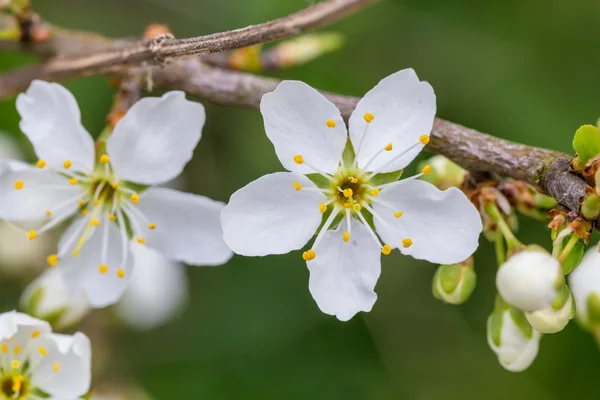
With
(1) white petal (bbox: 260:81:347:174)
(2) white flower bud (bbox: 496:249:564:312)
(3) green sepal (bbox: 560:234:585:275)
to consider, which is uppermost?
(1) white petal (bbox: 260:81:347:174)

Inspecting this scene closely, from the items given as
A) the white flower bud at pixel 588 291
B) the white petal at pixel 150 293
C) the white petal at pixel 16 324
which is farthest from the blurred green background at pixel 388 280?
the white petal at pixel 16 324

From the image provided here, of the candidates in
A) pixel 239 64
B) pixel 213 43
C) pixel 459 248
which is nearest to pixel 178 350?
pixel 239 64

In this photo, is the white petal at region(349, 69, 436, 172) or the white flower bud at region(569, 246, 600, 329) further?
the white flower bud at region(569, 246, 600, 329)

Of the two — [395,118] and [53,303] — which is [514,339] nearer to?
[395,118]

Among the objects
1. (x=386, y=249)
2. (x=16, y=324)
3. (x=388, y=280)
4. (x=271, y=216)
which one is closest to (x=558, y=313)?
(x=386, y=249)

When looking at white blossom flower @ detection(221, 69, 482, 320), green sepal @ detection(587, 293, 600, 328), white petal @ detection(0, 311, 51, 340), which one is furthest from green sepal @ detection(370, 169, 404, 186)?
white petal @ detection(0, 311, 51, 340)

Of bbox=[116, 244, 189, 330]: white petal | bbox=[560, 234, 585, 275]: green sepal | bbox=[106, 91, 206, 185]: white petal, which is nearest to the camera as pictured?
bbox=[560, 234, 585, 275]: green sepal

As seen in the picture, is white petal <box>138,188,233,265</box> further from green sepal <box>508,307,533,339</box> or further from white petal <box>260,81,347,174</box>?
green sepal <box>508,307,533,339</box>
